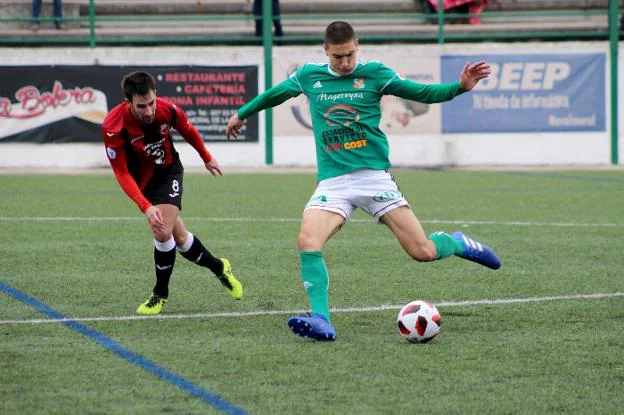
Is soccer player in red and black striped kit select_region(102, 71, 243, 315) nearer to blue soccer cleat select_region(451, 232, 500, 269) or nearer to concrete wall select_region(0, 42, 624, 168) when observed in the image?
blue soccer cleat select_region(451, 232, 500, 269)

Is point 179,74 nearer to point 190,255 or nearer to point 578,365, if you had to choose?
point 190,255

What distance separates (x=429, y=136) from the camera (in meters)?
22.0

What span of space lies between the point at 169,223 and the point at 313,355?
6.51 feet

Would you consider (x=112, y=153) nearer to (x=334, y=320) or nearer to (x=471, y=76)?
(x=334, y=320)

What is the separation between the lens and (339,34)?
660cm

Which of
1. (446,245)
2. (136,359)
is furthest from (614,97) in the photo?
(136,359)

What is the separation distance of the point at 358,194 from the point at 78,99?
50.2ft

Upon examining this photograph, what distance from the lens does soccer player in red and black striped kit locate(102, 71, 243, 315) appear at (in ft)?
23.5

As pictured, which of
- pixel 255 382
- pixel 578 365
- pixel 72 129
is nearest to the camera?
pixel 255 382

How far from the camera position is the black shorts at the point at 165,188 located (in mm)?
7648

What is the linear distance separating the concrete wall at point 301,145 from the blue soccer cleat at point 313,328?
50.7ft

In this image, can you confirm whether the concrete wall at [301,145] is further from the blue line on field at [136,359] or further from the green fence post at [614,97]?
the blue line on field at [136,359]

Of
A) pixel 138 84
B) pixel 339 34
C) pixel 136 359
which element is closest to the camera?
pixel 136 359

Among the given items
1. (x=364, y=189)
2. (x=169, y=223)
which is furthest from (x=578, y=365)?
(x=169, y=223)
